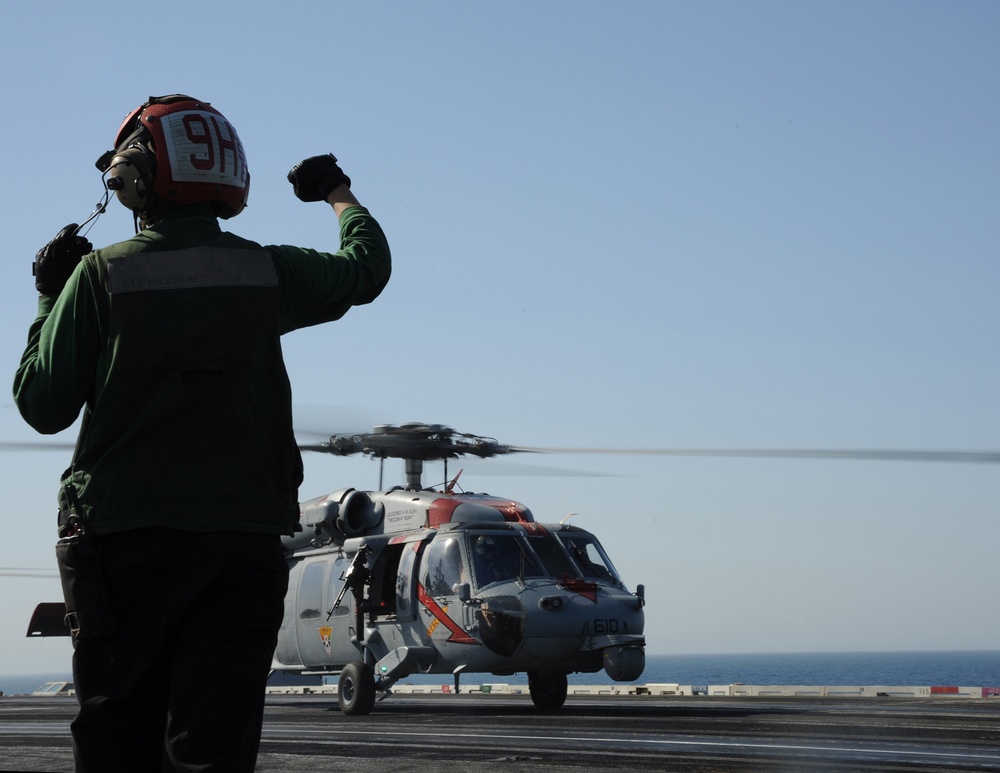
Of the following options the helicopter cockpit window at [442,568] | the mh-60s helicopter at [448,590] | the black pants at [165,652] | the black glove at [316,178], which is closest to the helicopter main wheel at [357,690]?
the mh-60s helicopter at [448,590]

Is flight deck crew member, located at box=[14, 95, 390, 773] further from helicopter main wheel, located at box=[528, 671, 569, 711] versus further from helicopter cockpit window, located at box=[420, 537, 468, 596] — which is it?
helicopter main wheel, located at box=[528, 671, 569, 711]

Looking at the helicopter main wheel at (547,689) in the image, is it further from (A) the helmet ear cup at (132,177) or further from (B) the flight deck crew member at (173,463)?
(A) the helmet ear cup at (132,177)

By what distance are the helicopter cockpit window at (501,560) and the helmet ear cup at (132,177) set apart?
39.5ft

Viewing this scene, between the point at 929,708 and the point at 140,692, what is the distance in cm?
1233

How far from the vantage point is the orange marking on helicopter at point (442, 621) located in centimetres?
1462

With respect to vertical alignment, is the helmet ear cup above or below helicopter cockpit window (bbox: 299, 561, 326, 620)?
above

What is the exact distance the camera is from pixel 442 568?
1505cm

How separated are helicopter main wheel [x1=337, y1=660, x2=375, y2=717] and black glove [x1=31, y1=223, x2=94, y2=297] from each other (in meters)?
12.8

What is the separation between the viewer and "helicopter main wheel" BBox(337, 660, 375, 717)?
15.1m

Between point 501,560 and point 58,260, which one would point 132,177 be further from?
point 501,560

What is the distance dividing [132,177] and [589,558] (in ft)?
42.8

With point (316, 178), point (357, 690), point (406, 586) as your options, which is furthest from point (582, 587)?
point (316, 178)

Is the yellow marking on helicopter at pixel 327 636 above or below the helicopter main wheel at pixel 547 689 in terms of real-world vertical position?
above

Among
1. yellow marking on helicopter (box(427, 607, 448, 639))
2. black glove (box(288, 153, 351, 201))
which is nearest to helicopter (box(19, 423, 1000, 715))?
yellow marking on helicopter (box(427, 607, 448, 639))
